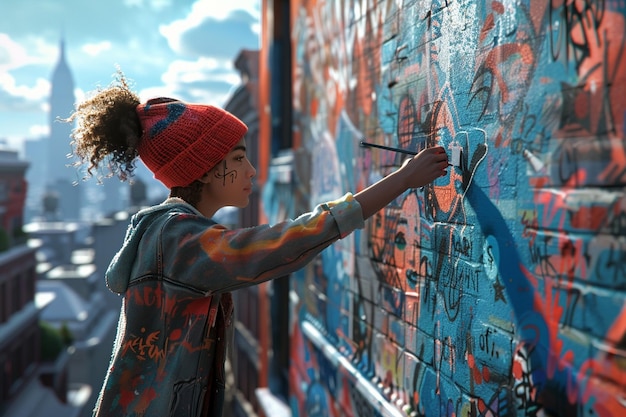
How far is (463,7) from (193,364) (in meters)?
1.74

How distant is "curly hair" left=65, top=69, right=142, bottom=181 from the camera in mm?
2400

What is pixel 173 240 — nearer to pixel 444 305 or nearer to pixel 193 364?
pixel 193 364

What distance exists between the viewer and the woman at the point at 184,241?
2.03 meters

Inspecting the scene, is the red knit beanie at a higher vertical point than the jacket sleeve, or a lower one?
higher

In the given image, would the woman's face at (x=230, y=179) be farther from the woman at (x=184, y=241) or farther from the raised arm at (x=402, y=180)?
the raised arm at (x=402, y=180)

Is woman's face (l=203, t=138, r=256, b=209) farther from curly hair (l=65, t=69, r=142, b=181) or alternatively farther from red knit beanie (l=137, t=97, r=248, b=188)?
curly hair (l=65, t=69, r=142, b=181)

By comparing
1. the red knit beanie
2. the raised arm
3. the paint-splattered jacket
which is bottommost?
the paint-splattered jacket

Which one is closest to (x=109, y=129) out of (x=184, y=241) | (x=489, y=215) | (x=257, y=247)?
(x=184, y=241)

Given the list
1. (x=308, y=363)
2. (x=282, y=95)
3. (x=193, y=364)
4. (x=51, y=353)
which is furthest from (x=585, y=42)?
(x=51, y=353)

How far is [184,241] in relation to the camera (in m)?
2.10

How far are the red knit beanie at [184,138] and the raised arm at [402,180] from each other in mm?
622

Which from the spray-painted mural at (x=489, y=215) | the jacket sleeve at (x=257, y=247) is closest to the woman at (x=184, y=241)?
the jacket sleeve at (x=257, y=247)

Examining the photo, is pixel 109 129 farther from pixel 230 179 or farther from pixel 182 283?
pixel 182 283

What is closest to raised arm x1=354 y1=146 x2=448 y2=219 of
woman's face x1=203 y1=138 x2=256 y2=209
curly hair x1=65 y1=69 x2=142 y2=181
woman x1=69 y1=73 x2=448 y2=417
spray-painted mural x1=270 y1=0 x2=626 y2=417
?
woman x1=69 y1=73 x2=448 y2=417
